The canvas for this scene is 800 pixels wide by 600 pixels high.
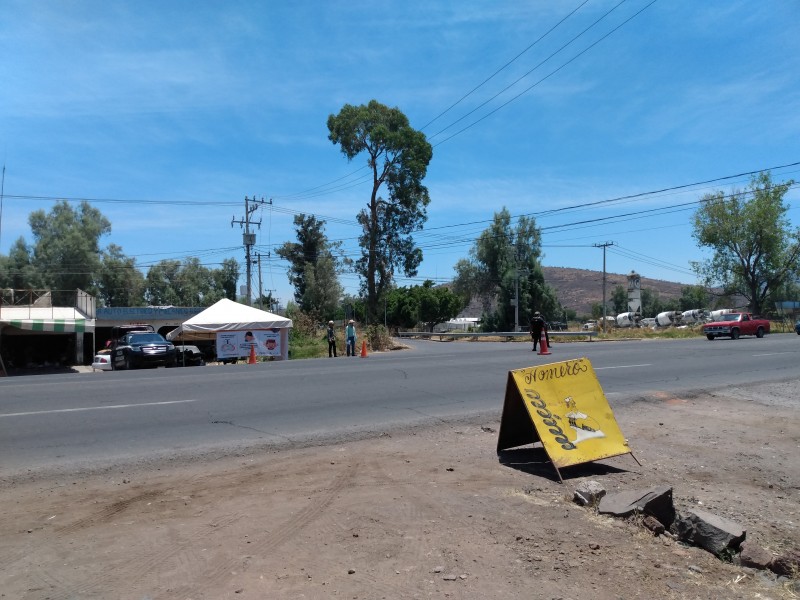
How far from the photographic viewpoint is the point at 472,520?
5.36 m

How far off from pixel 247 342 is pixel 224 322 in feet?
5.22

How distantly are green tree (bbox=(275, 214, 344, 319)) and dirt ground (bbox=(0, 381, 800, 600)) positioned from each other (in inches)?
2338

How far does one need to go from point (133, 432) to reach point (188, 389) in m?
4.87

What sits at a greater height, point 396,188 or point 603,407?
point 396,188

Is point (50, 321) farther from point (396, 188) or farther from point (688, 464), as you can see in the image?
point (688, 464)

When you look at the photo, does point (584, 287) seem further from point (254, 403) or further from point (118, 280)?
point (254, 403)

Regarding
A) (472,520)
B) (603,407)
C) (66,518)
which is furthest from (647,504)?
(66,518)

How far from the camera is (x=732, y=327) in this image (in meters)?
38.1

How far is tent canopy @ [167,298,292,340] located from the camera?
29453 mm

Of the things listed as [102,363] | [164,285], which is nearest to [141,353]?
[102,363]

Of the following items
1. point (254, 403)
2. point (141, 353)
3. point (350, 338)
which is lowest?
point (254, 403)

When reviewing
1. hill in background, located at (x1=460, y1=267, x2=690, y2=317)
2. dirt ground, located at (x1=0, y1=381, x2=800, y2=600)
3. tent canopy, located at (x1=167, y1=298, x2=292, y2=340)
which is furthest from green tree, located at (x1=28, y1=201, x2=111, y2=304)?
hill in background, located at (x1=460, y1=267, x2=690, y2=317)

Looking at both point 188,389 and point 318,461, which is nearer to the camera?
point 318,461

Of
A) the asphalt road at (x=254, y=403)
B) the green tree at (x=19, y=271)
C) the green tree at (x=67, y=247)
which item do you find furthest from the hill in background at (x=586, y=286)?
the asphalt road at (x=254, y=403)
